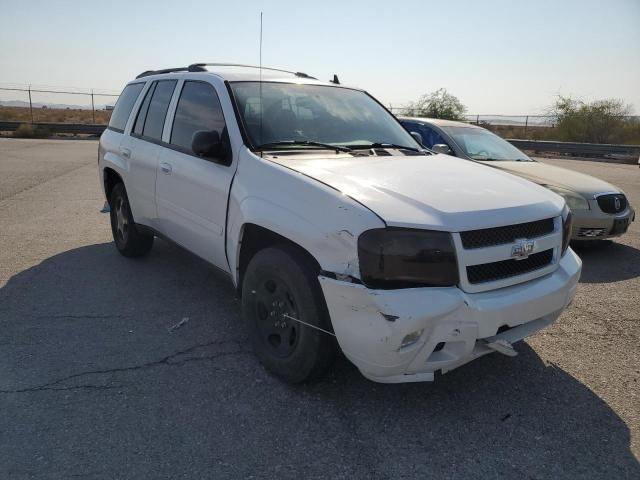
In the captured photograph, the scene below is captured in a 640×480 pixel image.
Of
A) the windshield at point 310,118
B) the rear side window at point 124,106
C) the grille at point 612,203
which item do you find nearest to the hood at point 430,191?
the windshield at point 310,118

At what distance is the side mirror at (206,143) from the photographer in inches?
137

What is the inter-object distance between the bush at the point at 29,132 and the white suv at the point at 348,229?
25627mm

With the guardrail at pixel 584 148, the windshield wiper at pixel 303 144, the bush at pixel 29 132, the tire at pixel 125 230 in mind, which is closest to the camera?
the windshield wiper at pixel 303 144

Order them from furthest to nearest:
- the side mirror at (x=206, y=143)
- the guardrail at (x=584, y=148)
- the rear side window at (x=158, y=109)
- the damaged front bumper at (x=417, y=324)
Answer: the guardrail at (x=584, y=148)
the rear side window at (x=158, y=109)
the side mirror at (x=206, y=143)
the damaged front bumper at (x=417, y=324)

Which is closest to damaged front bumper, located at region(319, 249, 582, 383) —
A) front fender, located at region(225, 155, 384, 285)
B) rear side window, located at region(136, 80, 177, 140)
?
front fender, located at region(225, 155, 384, 285)

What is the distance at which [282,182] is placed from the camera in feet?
10.1

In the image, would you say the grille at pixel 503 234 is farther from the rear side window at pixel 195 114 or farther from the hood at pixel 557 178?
the hood at pixel 557 178

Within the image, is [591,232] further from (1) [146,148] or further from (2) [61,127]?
(2) [61,127]

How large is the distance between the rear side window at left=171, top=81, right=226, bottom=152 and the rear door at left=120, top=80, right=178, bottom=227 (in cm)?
28

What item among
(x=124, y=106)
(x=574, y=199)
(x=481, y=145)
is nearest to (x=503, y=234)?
(x=574, y=199)

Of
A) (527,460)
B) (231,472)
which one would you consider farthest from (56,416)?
(527,460)

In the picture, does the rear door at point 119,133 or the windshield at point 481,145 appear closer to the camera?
the rear door at point 119,133

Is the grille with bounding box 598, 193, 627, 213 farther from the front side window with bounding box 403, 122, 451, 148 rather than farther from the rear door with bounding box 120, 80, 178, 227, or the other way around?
the rear door with bounding box 120, 80, 178, 227

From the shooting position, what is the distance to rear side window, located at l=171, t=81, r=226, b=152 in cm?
390
